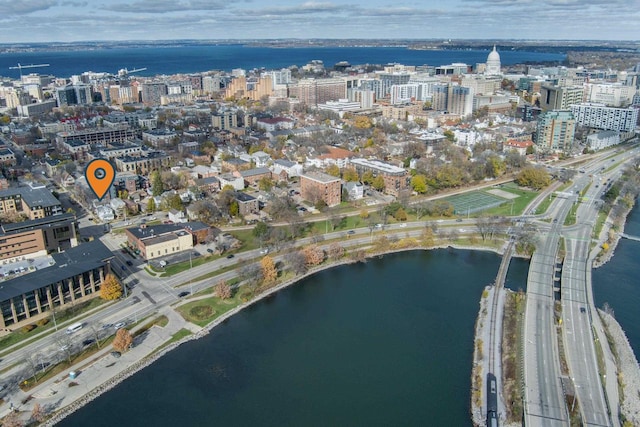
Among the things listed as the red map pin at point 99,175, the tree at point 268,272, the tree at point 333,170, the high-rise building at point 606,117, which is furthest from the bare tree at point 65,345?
the high-rise building at point 606,117

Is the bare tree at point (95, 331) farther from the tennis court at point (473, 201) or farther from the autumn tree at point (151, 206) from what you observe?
the tennis court at point (473, 201)

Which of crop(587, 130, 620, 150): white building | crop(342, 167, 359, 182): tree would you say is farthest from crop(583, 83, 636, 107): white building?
crop(342, 167, 359, 182): tree

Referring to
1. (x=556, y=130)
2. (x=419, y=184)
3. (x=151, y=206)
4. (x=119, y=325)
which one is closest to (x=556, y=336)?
(x=119, y=325)

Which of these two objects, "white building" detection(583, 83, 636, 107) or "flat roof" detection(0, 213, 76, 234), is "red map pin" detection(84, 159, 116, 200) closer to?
"flat roof" detection(0, 213, 76, 234)

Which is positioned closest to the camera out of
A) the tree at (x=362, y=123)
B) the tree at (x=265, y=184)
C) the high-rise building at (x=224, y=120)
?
the tree at (x=265, y=184)

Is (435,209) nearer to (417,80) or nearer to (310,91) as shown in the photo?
(310,91)
